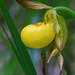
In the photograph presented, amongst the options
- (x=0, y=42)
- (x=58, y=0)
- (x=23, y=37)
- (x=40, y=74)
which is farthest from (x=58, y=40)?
(x=0, y=42)

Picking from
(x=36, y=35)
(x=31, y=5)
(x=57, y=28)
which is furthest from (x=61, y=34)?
(x=31, y=5)

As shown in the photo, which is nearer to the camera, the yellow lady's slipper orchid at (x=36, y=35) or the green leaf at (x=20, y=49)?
the green leaf at (x=20, y=49)

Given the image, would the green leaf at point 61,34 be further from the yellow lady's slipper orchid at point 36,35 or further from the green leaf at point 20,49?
the green leaf at point 20,49

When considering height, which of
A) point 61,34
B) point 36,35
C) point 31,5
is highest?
point 31,5

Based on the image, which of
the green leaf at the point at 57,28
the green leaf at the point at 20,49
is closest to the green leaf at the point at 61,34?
the green leaf at the point at 57,28

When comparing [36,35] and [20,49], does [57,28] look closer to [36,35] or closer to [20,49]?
[36,35]

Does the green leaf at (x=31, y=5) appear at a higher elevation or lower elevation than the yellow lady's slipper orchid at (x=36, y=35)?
higher

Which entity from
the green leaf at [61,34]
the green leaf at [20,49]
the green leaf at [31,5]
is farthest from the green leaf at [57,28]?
the green leaf at [20,49]

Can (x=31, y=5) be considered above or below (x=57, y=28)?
above

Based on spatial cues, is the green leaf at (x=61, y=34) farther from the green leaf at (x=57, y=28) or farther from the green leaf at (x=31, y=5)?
the green leaf at (x=31, y=5)

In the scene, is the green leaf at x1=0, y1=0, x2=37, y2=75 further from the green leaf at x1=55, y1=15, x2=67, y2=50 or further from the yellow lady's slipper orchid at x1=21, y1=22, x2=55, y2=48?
the green leaf at x1=55, y1=15, x2=67, y2=50
